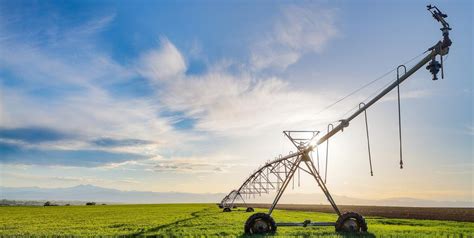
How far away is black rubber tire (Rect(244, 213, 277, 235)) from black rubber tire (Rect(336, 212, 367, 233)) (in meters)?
3.60

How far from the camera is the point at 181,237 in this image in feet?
66.6

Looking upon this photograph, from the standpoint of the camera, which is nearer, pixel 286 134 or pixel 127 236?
pixel 127 236

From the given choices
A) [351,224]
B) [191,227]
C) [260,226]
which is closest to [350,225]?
[351,224]

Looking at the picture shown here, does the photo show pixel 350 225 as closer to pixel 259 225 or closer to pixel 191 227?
pixel 259 225

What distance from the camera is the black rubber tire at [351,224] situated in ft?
72.0

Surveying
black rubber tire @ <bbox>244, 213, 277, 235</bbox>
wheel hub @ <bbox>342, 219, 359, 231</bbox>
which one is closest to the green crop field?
black rubber tire @ <bbox>244, 213, 277, 235</bbox>

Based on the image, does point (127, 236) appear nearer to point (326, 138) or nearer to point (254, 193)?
point (326, 138)

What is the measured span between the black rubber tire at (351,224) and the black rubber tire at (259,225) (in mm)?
3605

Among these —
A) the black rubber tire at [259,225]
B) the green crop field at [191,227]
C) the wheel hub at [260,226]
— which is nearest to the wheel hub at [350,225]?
the green crop field at [191,227]

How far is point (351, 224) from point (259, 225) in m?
5.02

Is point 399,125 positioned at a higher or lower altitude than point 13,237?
higher

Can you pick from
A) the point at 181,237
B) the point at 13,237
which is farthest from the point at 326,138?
the point at 13,237

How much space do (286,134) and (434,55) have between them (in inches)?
371

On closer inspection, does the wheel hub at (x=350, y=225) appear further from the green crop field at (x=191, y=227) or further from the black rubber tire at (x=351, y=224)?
the green crop field at (x=191, y=227)
